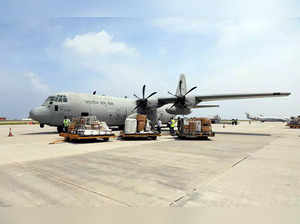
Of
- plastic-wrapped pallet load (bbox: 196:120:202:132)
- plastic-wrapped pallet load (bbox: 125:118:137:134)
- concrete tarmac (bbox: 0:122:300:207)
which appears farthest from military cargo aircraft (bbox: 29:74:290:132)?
concrete tarmac (bbox: 0:122:300:207)

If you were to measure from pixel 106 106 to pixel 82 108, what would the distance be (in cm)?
281

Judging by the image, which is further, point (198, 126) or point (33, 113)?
point (33, 113)

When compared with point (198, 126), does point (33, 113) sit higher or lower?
higher

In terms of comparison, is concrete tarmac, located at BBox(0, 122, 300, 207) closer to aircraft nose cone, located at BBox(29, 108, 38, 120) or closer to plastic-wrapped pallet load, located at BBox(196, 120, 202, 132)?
plastic-wrapped pallet load, located at BBox(196, 120, 202, 132)

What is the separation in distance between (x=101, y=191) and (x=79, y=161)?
11.1ft

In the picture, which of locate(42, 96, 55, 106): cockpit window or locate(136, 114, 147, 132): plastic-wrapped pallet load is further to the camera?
locate(42, 96, 55, 106): cockpit window

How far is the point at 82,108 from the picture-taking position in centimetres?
1802

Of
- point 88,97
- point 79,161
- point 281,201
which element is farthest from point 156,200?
point 88,97

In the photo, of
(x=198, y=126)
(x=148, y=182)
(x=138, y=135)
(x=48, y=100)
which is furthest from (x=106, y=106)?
(x=148, y=182)

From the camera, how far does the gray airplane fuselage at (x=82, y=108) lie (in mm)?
16172

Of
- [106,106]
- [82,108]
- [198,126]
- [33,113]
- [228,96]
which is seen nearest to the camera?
[198,126]

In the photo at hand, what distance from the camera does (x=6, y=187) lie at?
14.4 feet

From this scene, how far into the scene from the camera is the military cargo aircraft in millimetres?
16406

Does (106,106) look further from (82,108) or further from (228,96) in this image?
(228,96)
